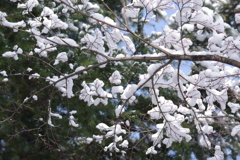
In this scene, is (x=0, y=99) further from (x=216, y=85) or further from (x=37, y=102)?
(x=216, y=85)

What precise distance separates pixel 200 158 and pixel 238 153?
775 millimetres

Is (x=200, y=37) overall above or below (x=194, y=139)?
above

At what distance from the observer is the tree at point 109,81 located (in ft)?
4.76

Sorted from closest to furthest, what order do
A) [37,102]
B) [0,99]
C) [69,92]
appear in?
[69,92]
[0,99]
[37,102]

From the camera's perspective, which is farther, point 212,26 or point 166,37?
point 166,37

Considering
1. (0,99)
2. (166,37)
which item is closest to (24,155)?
(0,99)

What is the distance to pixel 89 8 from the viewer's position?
11.3ft

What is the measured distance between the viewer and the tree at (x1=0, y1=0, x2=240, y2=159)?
4.76ft

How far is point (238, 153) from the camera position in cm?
474

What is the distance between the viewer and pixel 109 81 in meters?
2.31

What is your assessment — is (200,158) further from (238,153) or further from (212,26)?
(212,26)

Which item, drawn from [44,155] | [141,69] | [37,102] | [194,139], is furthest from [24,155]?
[194,139]

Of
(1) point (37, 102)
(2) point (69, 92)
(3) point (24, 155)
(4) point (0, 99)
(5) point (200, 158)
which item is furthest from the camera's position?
(5) point (200, 158)

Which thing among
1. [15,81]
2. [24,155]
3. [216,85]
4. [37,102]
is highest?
[216,85]
